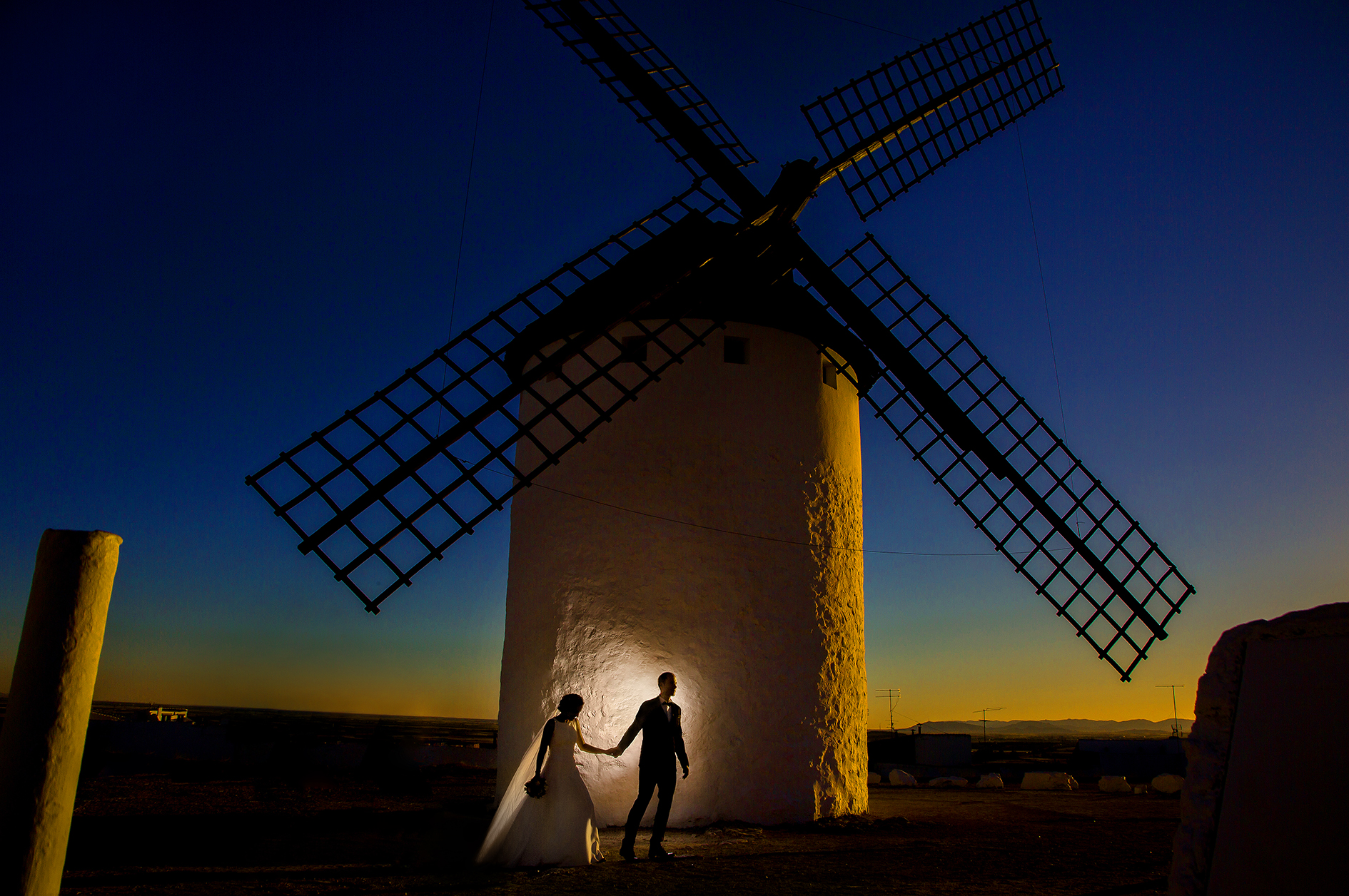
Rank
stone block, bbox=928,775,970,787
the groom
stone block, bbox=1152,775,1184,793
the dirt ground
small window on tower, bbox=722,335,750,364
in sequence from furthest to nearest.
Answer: stone block, bbox=928,775,970,787 < stone block, bbox=1152,775,1184,793 < small window on tower, bbox=722,335,750,364 < the groom < the dirt ground

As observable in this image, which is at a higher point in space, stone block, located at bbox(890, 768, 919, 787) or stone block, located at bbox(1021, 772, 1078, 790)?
stone block, located at bbox(1021, 772, 1078, 790)

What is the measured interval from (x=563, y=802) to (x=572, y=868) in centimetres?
41

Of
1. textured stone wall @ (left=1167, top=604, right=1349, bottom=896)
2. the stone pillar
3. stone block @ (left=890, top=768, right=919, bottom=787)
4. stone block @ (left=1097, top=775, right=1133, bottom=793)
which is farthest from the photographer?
stone block @ (left=890, top=768, right=919, bottom=787)

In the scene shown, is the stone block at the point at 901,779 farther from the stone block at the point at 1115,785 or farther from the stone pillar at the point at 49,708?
the stone pillar at the point at 49,708

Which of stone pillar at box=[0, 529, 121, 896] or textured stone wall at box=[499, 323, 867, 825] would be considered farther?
textured stone wall at box=[499, 323, 867, 825]

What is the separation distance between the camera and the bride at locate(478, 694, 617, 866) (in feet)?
17.8

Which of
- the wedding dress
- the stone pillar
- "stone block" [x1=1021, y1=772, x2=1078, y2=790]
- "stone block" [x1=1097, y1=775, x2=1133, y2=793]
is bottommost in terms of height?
"stone block" [x1=1021, y1=772, x2=1078, y2=790]

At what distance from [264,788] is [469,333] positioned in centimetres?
724

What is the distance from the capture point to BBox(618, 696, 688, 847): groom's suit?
586 centimetres

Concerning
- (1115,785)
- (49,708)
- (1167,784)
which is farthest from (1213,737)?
(1115,785)

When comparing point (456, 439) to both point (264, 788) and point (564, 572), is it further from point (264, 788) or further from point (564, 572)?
point (264, 788)

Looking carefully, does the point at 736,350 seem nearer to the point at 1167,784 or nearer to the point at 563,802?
the point at 563,802

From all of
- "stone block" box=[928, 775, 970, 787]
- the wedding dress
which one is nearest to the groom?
the wedding dress

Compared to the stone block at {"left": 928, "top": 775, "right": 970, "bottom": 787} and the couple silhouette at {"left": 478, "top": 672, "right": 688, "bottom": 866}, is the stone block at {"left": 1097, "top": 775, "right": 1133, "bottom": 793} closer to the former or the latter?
the stone block at {"left": 928, "top": 775, "right": 970, "bottom": 787}
